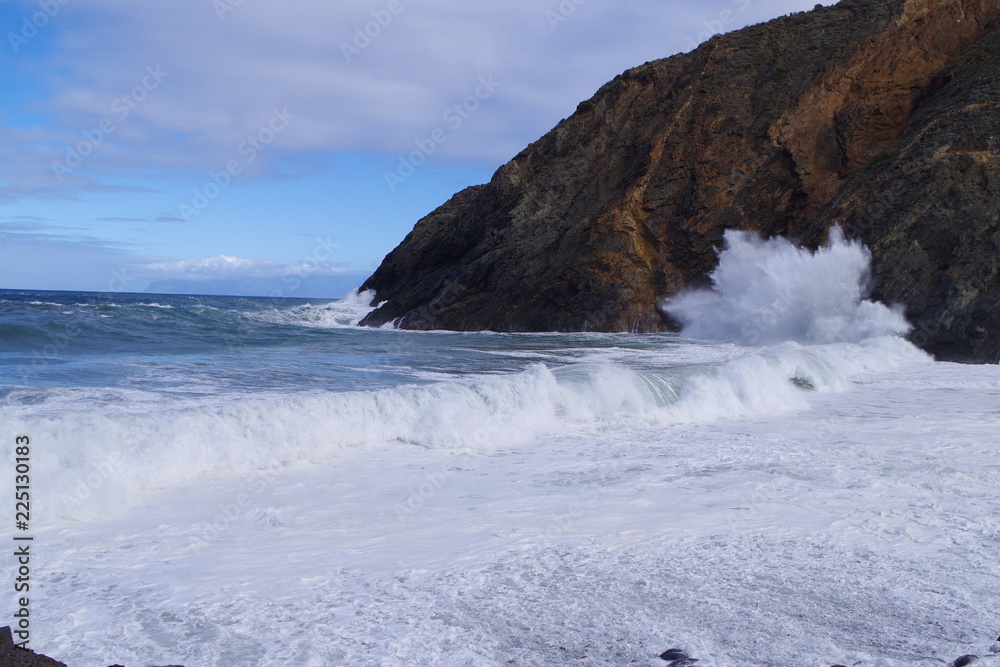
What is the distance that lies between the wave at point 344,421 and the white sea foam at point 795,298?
7962mm

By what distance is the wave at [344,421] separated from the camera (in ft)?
21.4

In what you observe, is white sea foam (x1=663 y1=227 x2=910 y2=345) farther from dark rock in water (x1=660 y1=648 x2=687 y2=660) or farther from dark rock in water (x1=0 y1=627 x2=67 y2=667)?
dark rock in water (x1=0 y1=627 x2=67 y2=667)

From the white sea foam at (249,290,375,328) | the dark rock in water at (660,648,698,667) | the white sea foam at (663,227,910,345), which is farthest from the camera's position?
the white sea foam at (249,290,375,328)

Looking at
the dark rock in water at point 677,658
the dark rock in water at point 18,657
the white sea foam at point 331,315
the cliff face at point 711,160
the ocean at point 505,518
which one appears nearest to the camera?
the dark rock in water at point 18,657

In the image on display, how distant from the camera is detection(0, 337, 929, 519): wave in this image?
21.4 ft

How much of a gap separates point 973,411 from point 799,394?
7.44 ft

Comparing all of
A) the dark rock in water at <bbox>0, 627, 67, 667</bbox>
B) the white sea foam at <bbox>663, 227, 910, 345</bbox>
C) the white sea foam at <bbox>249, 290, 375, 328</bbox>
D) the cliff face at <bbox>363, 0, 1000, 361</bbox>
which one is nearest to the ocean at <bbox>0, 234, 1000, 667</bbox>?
the dark rock in water at <bbox>0, 627, 67, 667</bbox>

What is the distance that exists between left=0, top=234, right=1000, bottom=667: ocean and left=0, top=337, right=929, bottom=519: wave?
0.03 m

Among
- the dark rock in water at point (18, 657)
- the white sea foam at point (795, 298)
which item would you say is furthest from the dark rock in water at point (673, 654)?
the white sea foam at point (795, 298)

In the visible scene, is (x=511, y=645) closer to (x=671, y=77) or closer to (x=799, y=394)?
(x=799, y=394)

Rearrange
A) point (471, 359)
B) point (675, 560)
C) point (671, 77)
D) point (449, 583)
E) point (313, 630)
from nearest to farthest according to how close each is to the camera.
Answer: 1. point (313, 630)
2. point (449, 583)
3. point (675, 560)
4. point (471, 359)
5. point (671, 77)

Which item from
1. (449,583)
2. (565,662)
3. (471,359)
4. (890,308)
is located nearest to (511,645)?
(565,662)

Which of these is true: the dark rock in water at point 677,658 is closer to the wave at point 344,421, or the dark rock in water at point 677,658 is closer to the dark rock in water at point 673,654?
the dark rock in water at point 673,654

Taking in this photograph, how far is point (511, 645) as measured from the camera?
12.3 feet
